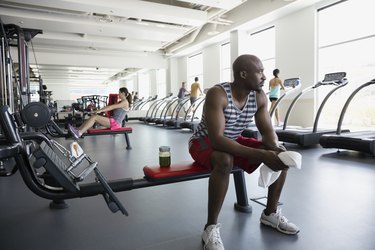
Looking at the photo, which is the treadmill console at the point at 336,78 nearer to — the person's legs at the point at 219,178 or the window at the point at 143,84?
the person's legs at the point at 219,178

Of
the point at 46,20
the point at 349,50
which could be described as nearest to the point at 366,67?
the point at 349,50

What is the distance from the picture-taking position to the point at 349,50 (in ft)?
21.5

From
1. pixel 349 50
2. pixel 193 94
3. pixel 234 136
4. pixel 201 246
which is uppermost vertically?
pixel 349 50

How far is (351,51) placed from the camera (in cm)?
651

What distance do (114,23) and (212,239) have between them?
801cm

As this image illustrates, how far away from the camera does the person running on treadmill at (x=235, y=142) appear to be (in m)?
1.50

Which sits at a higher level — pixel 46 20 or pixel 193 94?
pixel 46 20

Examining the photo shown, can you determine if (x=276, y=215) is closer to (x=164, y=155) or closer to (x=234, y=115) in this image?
(x=234, y=115)

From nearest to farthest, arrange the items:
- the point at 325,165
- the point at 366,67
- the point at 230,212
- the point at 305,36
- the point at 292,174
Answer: the point at 230,212, the point at 292,174, the point at 325,165, the point at 366,67, the point at 305,36

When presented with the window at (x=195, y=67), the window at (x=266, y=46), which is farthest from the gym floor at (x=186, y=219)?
the window at (x=195, y=67)

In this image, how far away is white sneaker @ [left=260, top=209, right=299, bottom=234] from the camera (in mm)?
1667

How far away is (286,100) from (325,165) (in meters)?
4.94

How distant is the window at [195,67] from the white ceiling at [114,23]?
38.1 inches

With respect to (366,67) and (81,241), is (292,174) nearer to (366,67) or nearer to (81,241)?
(81,241)
